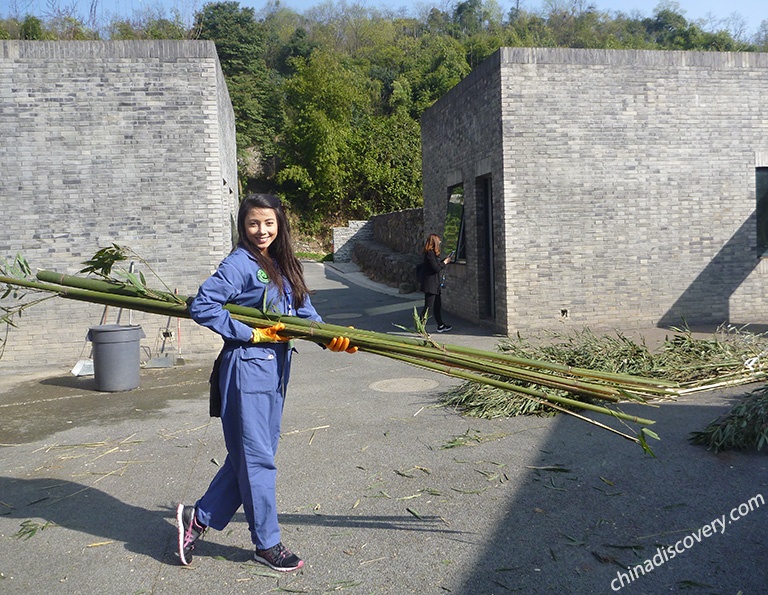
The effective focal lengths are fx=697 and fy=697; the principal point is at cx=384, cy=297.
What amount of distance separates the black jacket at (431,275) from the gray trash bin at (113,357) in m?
5.47

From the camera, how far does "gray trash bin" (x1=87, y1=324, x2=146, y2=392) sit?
28.9 feet

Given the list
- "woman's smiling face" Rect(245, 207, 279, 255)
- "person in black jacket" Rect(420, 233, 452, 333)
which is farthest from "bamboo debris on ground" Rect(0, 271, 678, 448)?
"person in black jacket" Rect(420, 233, 452, 333)

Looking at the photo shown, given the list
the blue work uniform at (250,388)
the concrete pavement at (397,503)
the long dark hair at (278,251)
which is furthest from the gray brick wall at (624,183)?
the blue work uniform at (250,388)

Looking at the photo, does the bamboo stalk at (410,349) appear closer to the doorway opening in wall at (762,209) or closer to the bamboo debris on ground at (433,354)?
the bamboo debris on ground at (433,354)

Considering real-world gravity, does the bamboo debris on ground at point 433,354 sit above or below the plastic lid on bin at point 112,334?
above

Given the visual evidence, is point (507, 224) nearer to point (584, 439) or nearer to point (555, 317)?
point (555, 317)

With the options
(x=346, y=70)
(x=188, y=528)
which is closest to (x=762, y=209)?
(x=188, y=528)

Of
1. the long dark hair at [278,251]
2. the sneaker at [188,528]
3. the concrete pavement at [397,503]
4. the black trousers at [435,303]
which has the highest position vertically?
the long dark hair at [278,251]

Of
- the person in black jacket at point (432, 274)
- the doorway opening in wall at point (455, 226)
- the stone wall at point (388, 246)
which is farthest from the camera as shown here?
the stone wall at point (388, 246)

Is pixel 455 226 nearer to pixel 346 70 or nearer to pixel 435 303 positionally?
pixel 435 303

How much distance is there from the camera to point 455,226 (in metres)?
14.9

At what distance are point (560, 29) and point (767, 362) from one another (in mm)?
78249

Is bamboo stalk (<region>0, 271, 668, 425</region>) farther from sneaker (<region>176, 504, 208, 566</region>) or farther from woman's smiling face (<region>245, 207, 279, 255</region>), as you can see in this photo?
sneaker (<region>176, 504, 208, 566</region>)

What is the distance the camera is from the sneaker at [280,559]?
3750mm
